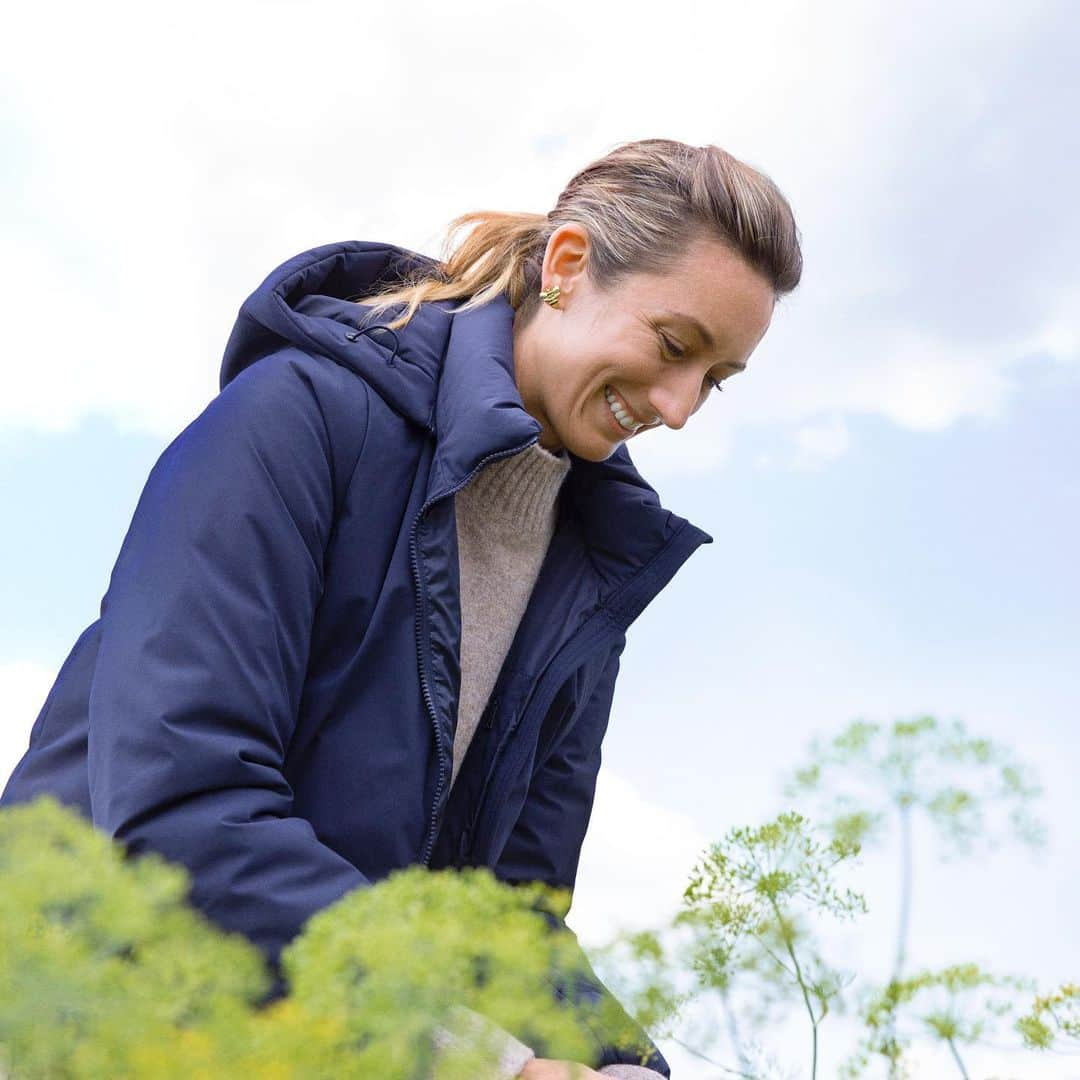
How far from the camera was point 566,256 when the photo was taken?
7.02 ft

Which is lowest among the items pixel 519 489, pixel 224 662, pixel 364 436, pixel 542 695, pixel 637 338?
pixel 224 662

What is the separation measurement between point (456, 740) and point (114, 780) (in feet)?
2.54

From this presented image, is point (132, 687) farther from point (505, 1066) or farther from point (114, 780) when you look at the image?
point (505, 1066)

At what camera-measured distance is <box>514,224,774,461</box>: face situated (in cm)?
201

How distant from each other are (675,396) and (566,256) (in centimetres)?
31

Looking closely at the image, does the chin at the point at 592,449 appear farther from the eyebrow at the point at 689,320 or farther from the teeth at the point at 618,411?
the eyebrow at the point at 689,320

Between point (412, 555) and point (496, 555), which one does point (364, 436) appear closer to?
point (412, 555)

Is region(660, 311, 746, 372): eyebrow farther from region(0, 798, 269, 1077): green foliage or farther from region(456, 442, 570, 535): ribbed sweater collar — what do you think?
region(0, 798, 269, 1077): green foliage

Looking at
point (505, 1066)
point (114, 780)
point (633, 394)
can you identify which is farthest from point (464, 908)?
point (633, 394)

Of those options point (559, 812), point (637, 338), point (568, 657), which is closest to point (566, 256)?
point (637, 338)

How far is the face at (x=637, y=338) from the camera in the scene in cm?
201

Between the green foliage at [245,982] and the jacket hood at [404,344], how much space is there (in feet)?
4.58

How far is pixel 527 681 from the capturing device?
7.20 feet

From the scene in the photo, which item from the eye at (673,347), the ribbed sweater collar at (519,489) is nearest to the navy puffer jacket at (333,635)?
the ribbed sweater collar at (519,489)
